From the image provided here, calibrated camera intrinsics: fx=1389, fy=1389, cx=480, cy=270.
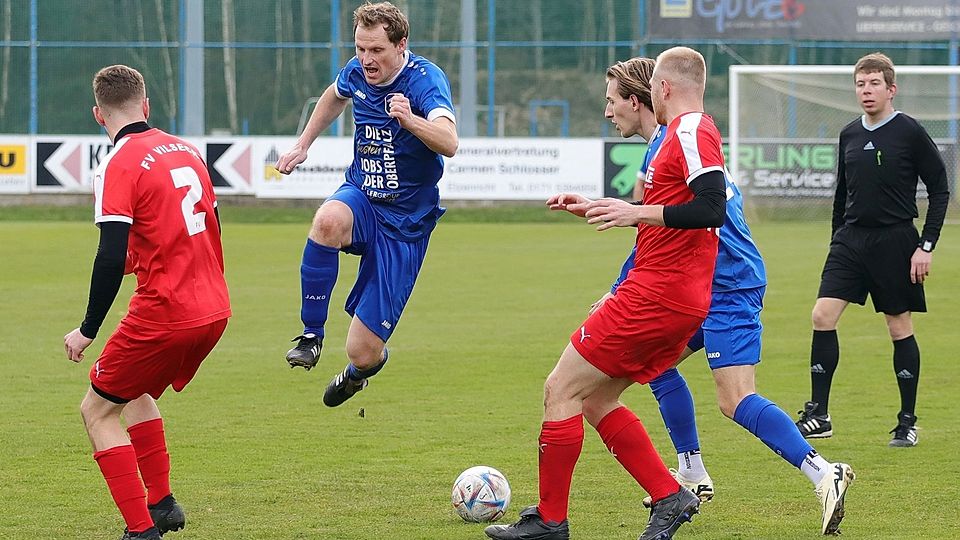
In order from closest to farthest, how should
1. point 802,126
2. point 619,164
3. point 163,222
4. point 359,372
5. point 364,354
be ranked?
point 163,222, point 364,354, point 359,372, point 802,126, point 619,164

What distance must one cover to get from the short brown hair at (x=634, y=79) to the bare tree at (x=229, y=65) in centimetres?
3013

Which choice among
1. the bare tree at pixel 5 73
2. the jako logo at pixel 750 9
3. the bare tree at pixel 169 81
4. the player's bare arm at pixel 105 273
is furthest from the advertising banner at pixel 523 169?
the player's bare arm at pixel 105 273

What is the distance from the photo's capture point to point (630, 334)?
5.64 metres

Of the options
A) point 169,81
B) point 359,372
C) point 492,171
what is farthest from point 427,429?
point 169,81

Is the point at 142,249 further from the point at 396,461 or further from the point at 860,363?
the point at 860,363

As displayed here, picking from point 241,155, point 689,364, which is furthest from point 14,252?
point 689,364

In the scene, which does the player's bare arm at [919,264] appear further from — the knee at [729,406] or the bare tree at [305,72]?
the bare tree at [305,72]

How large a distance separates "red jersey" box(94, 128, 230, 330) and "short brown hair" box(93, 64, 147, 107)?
0.16 meters

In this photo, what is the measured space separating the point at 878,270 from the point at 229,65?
29.2m

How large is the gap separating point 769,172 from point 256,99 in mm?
14912

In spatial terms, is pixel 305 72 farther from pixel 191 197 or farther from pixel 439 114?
pixel 191 197

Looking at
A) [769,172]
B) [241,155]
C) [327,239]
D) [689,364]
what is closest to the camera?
[327,239]

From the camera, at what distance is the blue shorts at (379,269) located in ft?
24.5

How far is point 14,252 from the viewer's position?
20.9 meters
